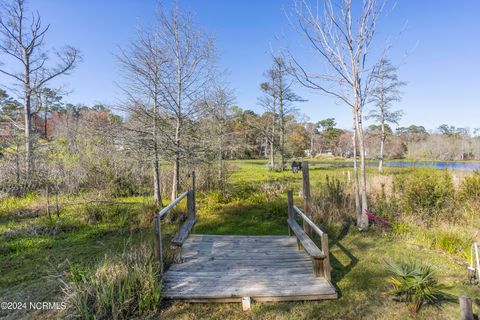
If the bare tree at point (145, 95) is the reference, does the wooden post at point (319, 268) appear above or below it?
below

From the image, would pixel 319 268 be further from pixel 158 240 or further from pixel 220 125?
pixel 220 125

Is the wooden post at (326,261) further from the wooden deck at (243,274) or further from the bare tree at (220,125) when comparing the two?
the bare tree at (220,125)

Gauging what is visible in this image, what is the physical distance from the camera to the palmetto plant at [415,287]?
2697 mm

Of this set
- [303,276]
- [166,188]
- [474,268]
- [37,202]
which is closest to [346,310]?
[303,276]

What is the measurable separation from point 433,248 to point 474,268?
47.1 inches

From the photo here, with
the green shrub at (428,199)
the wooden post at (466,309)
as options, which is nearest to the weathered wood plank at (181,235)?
the wooden post at (466,309)

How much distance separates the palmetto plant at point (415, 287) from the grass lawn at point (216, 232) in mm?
116

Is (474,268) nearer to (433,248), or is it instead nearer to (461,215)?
(433,248)

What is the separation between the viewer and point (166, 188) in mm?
8523

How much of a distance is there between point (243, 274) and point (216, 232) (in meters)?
2.49

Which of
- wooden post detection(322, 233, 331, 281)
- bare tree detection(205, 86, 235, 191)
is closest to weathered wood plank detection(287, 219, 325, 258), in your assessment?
wooden post detection(322, 233, 331, 281)

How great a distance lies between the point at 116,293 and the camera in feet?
8.79

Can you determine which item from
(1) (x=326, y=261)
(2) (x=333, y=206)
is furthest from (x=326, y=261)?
(2) (x=333, y=206)

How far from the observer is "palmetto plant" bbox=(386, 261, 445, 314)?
8.85 ft
